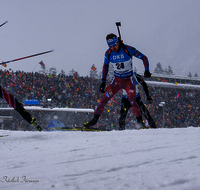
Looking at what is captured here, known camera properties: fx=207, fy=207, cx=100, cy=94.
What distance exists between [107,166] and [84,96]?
12.7 metres

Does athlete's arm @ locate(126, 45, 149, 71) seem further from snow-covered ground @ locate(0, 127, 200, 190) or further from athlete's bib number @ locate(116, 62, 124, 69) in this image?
snow-covered ground @ locate(0, 127, 200, 190)

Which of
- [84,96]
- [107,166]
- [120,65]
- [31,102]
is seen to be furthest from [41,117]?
[107,166]

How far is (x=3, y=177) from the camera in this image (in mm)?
1816

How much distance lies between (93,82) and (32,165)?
1378 cm

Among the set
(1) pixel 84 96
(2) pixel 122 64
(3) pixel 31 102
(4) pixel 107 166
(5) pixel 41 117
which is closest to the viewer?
(4) pixel 107 166

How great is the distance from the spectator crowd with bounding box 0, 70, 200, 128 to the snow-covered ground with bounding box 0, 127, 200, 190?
8.54 metres

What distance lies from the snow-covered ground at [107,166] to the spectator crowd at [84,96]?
8539 mm

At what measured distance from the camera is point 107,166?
5.89ft

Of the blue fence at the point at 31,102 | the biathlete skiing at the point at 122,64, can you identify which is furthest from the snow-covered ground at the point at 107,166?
the blue fence at the point at 31,102

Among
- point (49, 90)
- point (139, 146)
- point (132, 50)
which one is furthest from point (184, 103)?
point (139, 146)

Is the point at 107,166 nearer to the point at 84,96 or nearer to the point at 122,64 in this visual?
the point at 122,64

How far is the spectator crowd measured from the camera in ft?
42.6

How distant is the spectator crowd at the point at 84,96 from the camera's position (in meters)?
13.0

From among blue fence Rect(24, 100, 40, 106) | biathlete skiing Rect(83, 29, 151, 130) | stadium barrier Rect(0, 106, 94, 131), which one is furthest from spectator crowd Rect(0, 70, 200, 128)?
biathlete skiing Rect(83, 29, 151, 130)
